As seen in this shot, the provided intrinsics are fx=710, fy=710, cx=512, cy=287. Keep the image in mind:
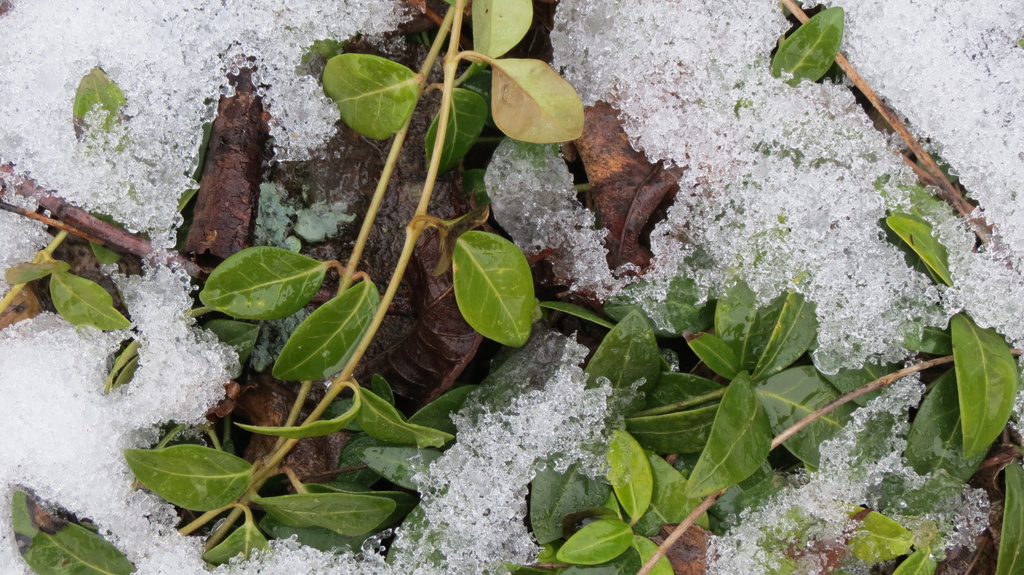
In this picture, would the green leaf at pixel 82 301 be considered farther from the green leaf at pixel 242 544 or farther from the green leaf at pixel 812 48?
the green leaf at pixel 812 48

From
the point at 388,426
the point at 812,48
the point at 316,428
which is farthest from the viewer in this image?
the point at 812,48

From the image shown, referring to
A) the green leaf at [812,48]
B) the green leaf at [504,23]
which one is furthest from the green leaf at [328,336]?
the green leaf at [812,48]

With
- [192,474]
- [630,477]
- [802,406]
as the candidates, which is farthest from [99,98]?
[802,406]

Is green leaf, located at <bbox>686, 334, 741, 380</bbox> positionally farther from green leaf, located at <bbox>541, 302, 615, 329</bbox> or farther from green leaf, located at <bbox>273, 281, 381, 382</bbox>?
green leaf, located at <bbox>273, 281, 381, 382</bbox>

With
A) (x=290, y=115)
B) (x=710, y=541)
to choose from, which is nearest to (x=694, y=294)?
(x=710, y=541)

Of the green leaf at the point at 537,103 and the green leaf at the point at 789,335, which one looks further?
the green leaf at the point at 789,335

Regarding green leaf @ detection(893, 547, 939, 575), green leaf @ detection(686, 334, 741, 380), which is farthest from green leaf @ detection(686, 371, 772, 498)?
green leaf @ detection(893, 547, 939, 575)

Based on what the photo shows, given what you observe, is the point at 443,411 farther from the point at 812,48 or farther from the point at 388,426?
the point at 812,48
